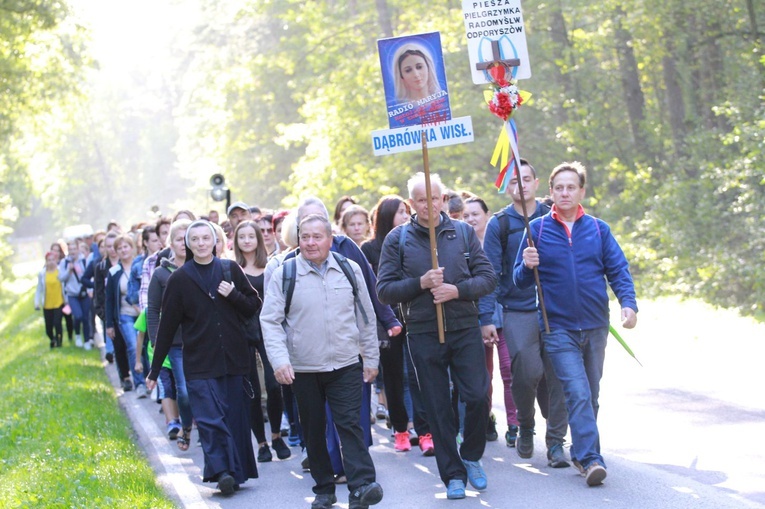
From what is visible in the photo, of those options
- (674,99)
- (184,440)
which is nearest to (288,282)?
(184,440)

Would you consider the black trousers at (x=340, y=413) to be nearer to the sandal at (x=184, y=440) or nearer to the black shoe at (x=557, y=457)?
the black shoe at (x=557, y=457)

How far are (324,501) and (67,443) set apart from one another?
4125 mm

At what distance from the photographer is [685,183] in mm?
23656

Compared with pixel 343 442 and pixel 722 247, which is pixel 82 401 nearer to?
pixel 343 442

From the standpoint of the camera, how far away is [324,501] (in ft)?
27.0

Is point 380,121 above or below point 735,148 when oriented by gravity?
above

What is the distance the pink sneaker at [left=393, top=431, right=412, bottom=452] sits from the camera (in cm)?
1034

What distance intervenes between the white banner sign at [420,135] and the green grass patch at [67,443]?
304cm

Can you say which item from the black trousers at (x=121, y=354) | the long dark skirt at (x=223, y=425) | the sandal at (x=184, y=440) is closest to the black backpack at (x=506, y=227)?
the long dark skirt at (x=223, y=425)

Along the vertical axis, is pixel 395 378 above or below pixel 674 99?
below

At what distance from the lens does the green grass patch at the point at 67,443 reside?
898 cm

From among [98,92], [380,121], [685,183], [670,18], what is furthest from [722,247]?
[98,92]

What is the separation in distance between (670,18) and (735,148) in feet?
9.24

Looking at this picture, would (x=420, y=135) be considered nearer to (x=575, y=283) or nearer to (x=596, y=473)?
(x=575, y=283)
